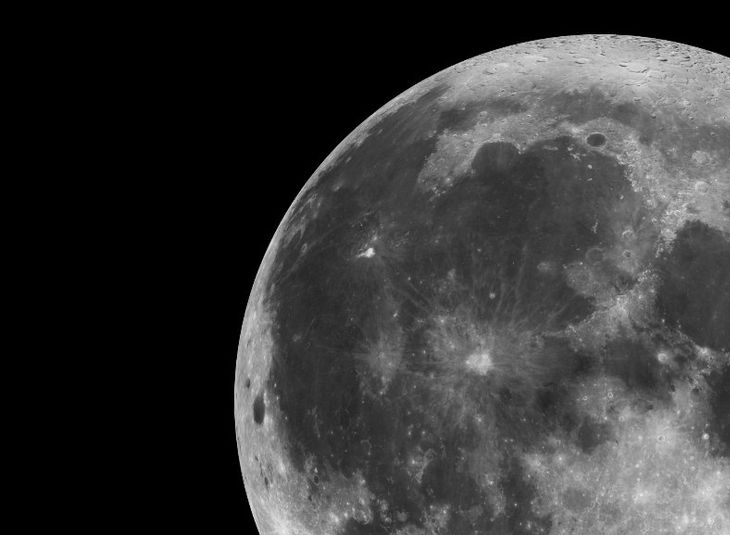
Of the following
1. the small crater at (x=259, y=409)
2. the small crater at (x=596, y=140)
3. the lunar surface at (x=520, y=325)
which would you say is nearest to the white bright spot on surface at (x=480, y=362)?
the lunar surface at (x=520, y=325)

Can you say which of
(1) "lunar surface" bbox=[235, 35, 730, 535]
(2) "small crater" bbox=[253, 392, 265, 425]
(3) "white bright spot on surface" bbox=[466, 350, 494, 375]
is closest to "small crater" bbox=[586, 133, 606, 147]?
(1) "lunar surface" bbox=[235, 35, 730, 535]

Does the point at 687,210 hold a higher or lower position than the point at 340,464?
higher

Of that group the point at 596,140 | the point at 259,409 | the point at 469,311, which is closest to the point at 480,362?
the point at 469,311

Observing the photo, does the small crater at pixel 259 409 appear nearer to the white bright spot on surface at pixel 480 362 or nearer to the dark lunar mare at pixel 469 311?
the dark lunar mare at pixel 469 311

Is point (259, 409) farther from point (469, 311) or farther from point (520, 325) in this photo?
point (520, 325)

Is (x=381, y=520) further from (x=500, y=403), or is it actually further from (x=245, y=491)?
(x=245, y=491)

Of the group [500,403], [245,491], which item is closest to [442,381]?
[500,403]
